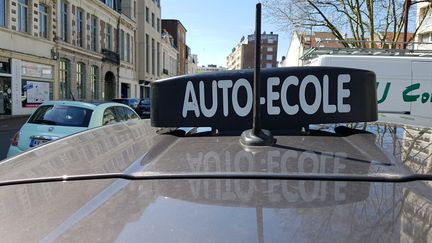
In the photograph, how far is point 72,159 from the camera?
160cm

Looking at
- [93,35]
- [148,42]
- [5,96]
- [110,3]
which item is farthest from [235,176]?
[148,42]

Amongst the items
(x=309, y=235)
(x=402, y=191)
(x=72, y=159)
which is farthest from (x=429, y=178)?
(x=72, y=159)

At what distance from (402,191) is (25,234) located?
3.29ft

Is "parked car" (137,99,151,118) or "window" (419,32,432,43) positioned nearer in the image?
"parked car" (137,99,151,118)

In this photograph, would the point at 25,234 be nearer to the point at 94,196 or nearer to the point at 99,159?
the point at 94,196

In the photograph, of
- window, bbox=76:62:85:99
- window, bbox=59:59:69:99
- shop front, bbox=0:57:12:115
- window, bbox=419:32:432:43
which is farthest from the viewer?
window, bbox=76:62:85:99

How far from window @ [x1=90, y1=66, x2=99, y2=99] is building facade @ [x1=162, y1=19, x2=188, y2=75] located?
1668 inches

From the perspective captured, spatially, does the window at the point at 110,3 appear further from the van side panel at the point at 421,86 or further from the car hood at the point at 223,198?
the car hood at the point at 223,198

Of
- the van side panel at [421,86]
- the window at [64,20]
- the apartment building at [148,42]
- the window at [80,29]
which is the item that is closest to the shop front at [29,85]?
the window at [64,20]

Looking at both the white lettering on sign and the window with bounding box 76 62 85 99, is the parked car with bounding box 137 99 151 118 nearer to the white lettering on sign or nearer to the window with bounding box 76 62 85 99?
the window with bounding box 76 62 85 99

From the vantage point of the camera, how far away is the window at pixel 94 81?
3356 cm

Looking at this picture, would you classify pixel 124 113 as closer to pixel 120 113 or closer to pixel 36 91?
pixel 120 113

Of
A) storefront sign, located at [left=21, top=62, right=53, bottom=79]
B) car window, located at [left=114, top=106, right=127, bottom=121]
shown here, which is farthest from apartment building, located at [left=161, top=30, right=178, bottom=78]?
car window, located at [left=114, top=106, right=127, bottom=121]

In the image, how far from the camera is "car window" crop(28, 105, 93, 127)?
7.26 meters
